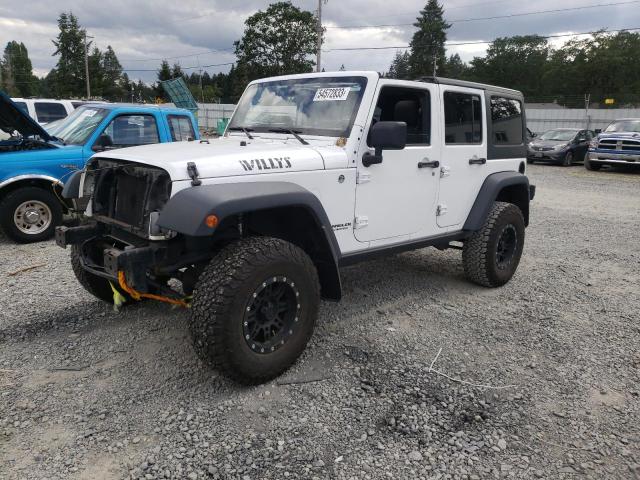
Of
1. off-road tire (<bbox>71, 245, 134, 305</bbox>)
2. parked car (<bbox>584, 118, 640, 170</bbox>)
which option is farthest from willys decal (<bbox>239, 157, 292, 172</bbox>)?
parked car (<bbox>584, 118, 640, 170</bbox>)

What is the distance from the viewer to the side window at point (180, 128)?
7164mm

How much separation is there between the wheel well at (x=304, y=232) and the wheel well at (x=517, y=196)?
9.02 ft

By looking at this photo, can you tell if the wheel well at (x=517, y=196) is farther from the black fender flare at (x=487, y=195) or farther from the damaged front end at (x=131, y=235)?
the damaged front end at (x=131, y=235)

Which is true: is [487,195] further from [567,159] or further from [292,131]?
[567,159]

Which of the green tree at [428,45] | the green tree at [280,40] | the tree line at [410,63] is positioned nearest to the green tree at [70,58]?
the tree line at [410,63]

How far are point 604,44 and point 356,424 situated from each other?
71635 mm

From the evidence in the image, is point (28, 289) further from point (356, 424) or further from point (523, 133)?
point (523, 133)

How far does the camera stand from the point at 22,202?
245 inches

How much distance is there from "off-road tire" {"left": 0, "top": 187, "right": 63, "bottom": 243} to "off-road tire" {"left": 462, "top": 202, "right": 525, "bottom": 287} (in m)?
5.21

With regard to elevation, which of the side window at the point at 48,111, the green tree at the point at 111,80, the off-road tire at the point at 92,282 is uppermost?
the green tree at the point at 111,80

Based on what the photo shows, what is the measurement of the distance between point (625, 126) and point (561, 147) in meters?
2.32

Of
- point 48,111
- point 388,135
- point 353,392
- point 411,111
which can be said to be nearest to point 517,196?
point 411,111

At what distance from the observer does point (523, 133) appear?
5527 millimetres

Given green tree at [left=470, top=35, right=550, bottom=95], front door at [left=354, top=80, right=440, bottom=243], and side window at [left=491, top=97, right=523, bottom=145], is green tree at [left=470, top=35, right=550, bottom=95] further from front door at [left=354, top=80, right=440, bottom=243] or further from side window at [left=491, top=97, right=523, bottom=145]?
front door at [left=354, top=80, right=440, bottom=243]
